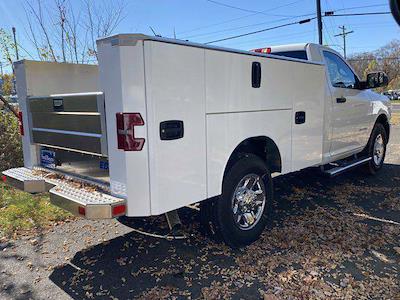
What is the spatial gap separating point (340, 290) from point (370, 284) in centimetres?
31

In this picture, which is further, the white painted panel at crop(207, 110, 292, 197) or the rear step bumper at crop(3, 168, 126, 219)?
the white painted panel at crop(207, 110, 292, 197)

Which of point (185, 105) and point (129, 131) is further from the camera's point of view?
point (185, 105)

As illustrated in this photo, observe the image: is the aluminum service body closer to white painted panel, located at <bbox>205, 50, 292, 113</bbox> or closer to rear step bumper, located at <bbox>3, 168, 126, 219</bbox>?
white painted panel, located at <bbox>205, 50, 292, 113</bbox>

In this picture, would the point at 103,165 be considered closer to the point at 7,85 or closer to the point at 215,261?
the point at 215,261

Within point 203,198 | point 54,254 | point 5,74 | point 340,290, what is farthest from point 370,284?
point 5,74

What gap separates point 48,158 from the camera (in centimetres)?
416

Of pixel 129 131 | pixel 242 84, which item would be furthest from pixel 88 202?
pixel 242 84

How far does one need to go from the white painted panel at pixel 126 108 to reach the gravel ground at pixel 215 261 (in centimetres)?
89

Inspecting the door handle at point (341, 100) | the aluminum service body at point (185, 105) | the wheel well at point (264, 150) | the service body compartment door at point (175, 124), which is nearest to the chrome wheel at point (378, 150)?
the door handle at point (341, 100)

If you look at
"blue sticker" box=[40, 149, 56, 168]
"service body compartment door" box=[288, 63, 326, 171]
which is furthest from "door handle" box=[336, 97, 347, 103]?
"blue sticker" box=[40, 149, 56, 168]

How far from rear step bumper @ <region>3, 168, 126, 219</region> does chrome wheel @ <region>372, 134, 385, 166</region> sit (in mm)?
5670

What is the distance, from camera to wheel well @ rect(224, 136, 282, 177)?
13.3ft

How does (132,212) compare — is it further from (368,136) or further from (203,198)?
(368,136)

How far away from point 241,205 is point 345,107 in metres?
2.78
